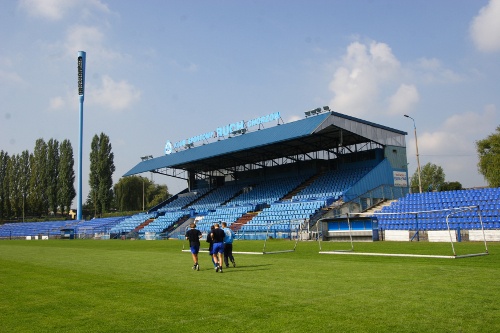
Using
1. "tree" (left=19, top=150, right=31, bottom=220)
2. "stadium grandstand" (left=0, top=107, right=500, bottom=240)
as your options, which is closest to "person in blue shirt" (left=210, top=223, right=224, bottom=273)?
"stadium grandstand" (left=0, top=107, right=500, bottom=240)

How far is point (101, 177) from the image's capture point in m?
76.0

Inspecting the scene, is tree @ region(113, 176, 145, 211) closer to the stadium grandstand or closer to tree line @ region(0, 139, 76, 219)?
tree line @ region(0, 139, 76, 219)

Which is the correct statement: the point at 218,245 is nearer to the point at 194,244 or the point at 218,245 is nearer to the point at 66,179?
the point at 194,244

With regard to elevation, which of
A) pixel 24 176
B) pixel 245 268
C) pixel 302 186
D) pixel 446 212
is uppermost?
pixel 24 176

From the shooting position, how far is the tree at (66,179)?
80938mm

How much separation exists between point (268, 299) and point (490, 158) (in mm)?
58074

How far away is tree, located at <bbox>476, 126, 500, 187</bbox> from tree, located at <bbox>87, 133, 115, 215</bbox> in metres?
60.3

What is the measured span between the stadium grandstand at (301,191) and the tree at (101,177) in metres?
10.5

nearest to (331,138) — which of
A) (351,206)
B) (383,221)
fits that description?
(351,206)

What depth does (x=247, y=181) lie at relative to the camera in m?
57.7

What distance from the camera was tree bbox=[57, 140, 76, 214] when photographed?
80.9 meters

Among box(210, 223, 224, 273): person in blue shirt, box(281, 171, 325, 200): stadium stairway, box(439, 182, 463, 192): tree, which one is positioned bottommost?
box(210, 223, 224, 273): person in blue shirt

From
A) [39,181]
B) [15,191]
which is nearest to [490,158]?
[39,181]

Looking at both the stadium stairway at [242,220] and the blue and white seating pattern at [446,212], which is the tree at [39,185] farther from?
the blue and white seating pattern at [446,212]
